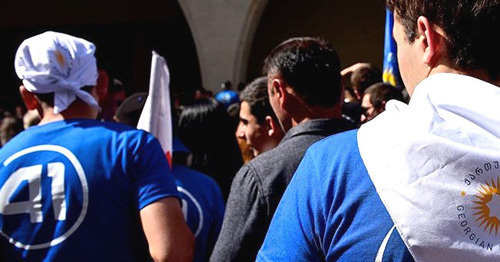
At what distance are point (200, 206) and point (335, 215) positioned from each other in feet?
5.50

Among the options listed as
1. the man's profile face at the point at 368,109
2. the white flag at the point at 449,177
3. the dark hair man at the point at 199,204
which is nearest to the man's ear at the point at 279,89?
the dark hair man at the point at 199,204

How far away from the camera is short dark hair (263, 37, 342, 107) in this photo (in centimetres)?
222

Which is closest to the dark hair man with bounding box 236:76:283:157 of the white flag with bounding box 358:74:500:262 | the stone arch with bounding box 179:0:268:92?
the white flag with bounding box 358:74:500:262

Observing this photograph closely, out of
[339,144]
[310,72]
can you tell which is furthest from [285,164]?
[339,144]

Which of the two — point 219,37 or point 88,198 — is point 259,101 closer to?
point 88,198

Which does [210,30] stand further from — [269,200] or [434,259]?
[434,259]

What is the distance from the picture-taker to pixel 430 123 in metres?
1.11

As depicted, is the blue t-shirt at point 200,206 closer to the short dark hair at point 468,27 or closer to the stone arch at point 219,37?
the short dark hair at point 468,27

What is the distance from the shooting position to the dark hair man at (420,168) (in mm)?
1098

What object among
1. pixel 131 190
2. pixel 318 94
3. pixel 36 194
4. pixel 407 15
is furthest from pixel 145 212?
pixel 407 15

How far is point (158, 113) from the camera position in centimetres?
287

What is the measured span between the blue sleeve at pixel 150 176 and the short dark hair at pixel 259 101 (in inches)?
43.4

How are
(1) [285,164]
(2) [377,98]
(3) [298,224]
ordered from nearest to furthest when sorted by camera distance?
(3) [298,224]
(1) [285,164]
(2) [377,98]

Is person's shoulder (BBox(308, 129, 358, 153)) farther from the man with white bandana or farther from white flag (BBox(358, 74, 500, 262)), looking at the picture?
the man with white bandana
